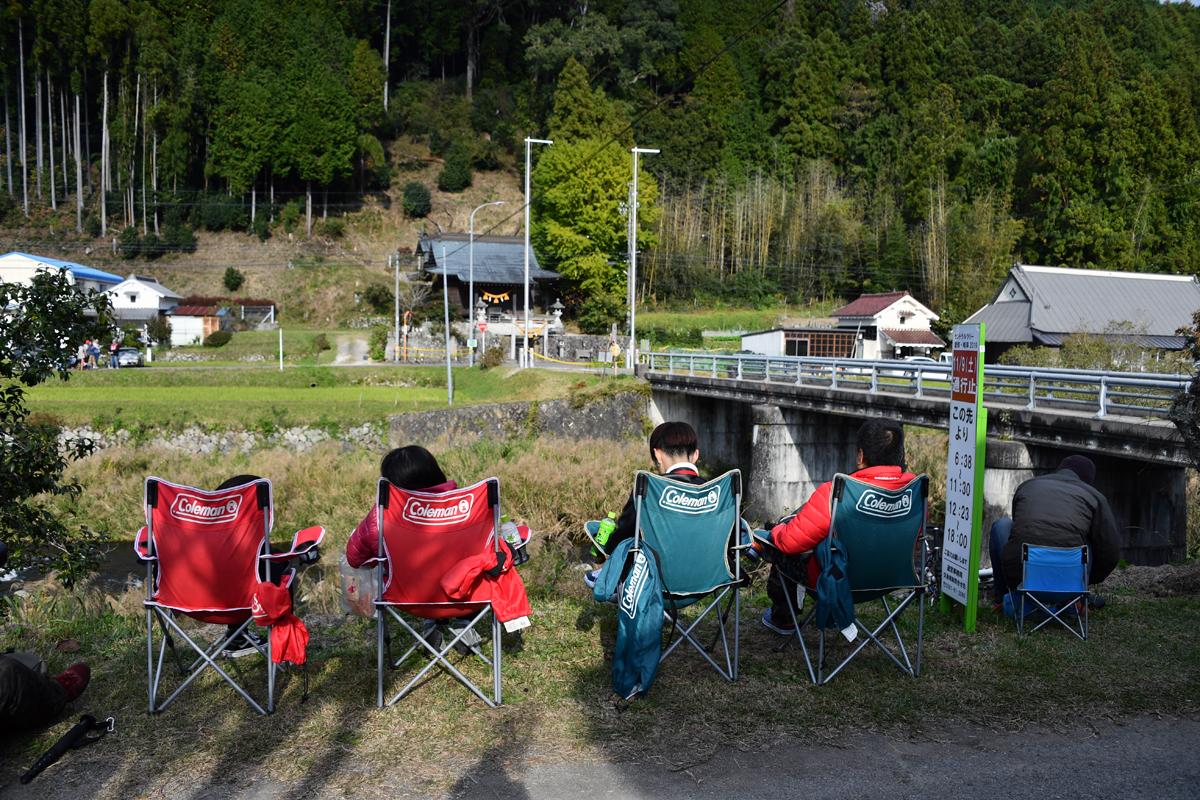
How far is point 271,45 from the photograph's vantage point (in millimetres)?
61625

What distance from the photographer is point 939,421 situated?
14492 mm

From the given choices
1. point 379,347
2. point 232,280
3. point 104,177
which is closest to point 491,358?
point 379,347

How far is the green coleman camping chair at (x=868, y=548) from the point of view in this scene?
446cm

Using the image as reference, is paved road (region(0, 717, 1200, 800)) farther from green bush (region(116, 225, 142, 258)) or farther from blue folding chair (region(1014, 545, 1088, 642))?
green bush (region(116, 225, 142, 258))

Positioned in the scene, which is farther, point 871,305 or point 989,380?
point 871,305

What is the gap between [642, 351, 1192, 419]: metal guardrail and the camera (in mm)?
10953

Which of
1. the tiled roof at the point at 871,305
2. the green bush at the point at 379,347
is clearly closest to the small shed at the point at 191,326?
the green bush at the point at 379,347

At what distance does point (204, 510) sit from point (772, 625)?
3.29 m

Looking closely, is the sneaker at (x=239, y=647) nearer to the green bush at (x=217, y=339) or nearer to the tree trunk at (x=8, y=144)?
the green bush at (x=217, y=339)

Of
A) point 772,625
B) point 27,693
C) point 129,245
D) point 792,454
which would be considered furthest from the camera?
point 129,245

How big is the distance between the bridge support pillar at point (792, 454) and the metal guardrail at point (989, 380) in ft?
3.08

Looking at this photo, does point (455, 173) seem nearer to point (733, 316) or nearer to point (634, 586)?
point (733, 316)

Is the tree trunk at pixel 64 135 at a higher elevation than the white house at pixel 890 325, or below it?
higher

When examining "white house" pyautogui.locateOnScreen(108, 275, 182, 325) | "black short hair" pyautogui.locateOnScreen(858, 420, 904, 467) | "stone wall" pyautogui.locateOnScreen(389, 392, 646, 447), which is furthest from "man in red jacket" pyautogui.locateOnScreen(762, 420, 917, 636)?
"white house" pyautogui.locateOnScreen(108, 275, 182, 325)
